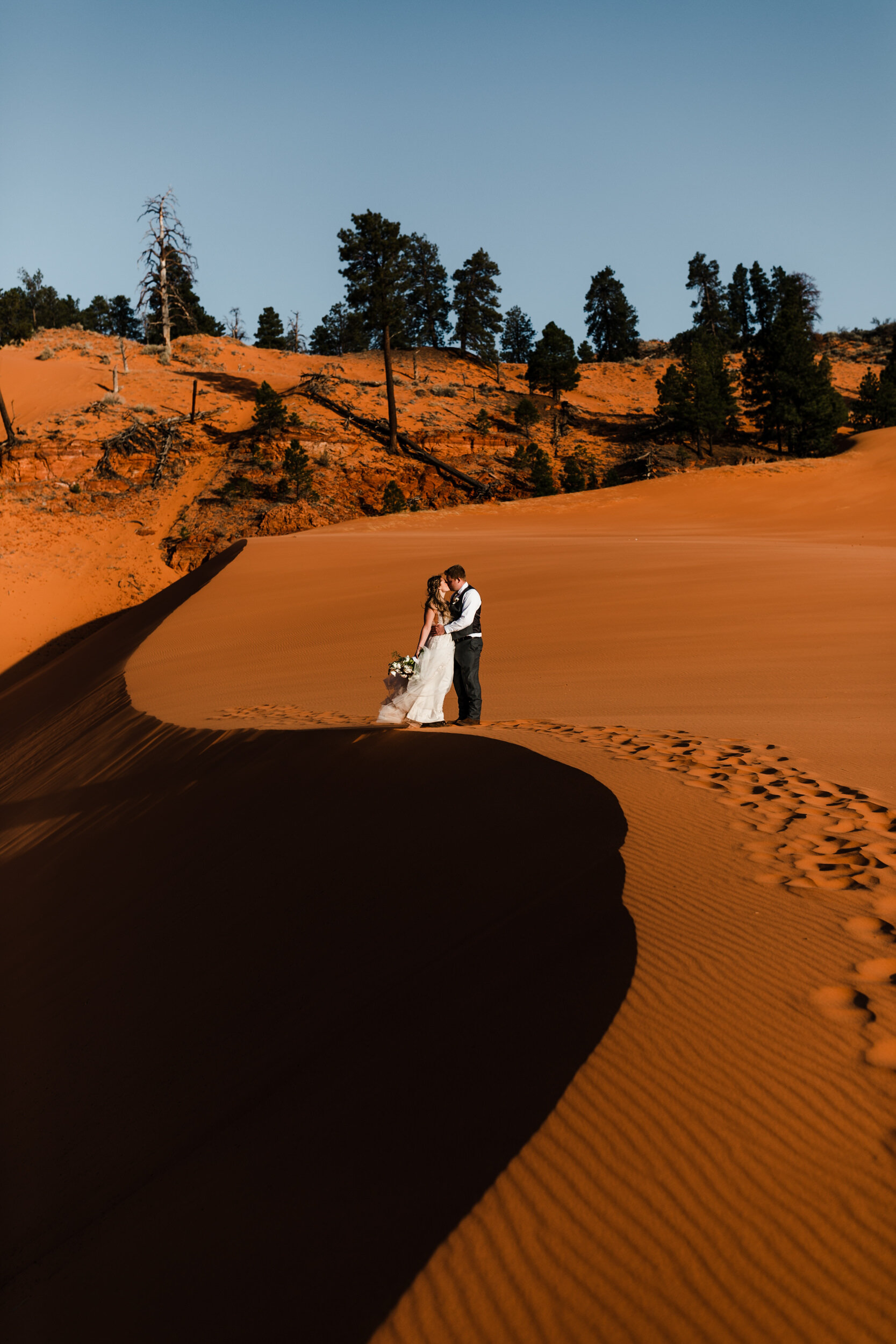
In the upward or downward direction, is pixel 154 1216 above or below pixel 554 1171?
below

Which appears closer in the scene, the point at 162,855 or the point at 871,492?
the point at 162,855

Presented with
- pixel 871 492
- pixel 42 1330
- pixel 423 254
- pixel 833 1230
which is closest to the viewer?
pixel 833 1230

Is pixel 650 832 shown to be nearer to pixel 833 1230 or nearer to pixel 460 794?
pixel 460 794

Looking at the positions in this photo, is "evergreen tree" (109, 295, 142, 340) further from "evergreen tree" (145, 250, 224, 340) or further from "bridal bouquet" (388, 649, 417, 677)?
"bridal bouquet" (388, 649, 417, 677)

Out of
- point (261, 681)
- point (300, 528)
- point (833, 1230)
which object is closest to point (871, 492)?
point (300, 528)

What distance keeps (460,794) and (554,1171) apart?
3.16m

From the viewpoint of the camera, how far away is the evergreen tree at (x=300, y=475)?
33531 millimetres

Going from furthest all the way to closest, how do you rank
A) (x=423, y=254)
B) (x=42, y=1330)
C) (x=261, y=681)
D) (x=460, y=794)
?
(x=423, y=254) → (x=261, y=681) → (x=460, y=794) → (x=42, y=1330)

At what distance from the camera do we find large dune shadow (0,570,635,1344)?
2.07 metres

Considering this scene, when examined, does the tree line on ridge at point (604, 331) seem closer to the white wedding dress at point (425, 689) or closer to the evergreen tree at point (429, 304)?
the evergreen tree at point (429, 304)

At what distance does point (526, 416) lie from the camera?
4153 centimetres

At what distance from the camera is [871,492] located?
28.8m

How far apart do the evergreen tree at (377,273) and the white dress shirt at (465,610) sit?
31.0 m

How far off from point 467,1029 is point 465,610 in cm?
534
